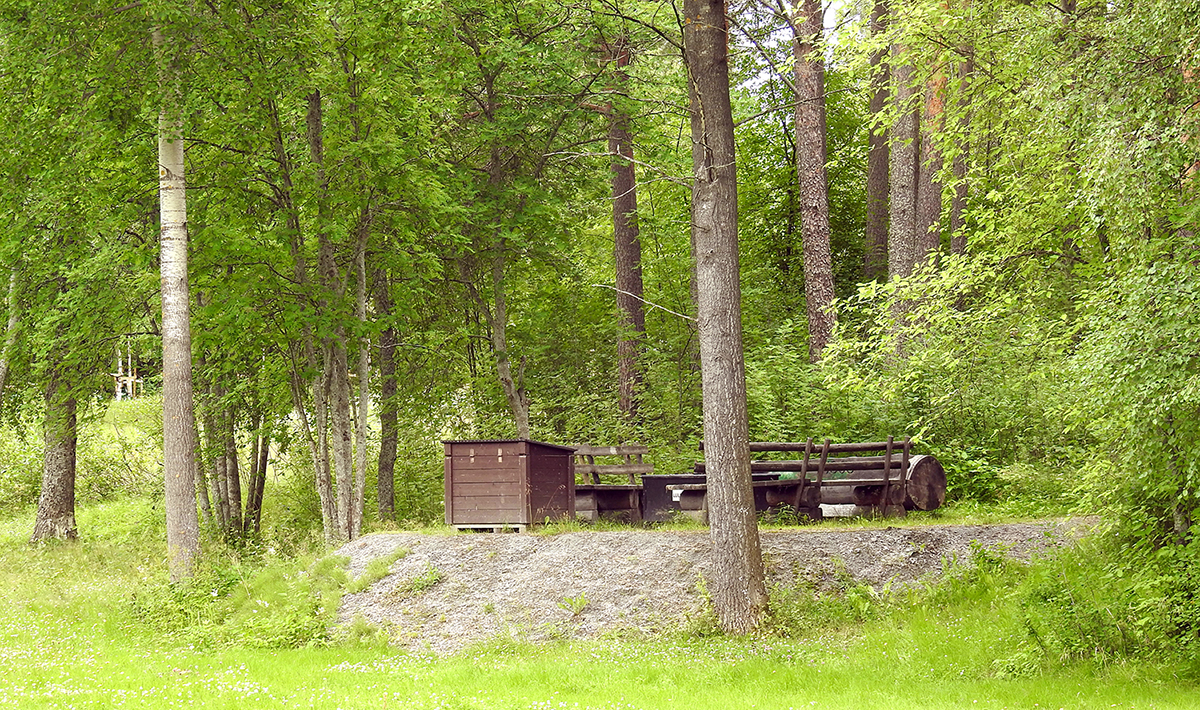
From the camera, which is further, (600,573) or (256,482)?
(256,482)

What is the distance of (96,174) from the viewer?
14.9 meters

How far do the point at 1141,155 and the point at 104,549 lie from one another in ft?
62.4

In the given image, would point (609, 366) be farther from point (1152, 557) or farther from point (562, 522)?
point (1152, 557)

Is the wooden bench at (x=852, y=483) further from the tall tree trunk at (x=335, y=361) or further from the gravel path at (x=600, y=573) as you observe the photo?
the tall tree trunk at (x=335, y=361)

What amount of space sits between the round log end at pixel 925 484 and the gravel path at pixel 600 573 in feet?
5.01

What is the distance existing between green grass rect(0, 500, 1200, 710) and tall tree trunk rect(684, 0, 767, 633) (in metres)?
0.69

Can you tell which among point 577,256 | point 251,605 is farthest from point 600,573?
point 577,256

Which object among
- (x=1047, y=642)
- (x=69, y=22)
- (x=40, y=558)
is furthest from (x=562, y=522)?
(x=40, y=558)

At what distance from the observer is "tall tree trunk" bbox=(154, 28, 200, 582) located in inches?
552

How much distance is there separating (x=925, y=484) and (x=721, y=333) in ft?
16.6

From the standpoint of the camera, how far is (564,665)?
10008mm

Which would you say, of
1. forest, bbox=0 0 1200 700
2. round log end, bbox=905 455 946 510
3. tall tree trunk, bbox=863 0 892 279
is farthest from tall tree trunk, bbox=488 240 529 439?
tall tree trunk, bbox=863 0 892 279

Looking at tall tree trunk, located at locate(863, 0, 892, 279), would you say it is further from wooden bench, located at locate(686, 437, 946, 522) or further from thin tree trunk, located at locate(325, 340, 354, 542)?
thin tree trunk, located at locate(325, 340, 354, 542)

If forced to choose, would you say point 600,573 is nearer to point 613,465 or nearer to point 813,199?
point 613,465
